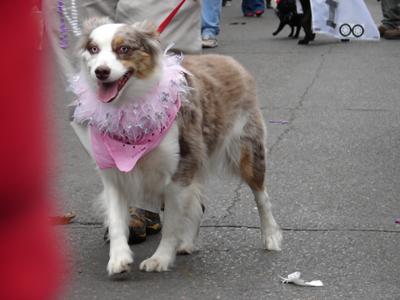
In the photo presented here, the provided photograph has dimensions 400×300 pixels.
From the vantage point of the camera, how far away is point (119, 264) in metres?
3.22

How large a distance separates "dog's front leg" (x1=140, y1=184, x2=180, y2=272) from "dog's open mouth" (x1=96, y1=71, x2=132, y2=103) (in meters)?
0.63

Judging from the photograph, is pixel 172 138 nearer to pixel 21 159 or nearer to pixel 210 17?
pixel 21 159

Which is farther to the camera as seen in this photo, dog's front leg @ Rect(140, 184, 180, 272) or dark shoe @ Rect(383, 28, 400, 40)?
dark shoe @ Rect(383, 28, 400, 40)

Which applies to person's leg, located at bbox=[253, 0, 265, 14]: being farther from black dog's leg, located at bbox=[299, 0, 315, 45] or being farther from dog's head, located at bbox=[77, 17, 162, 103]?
dog's head, located at bbox=[77, 17, 162, 103]


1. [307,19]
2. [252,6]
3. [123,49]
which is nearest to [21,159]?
[123,49]

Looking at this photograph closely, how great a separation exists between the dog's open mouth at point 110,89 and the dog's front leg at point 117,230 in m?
0.54

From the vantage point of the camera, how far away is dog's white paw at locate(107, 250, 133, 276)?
10.6ft

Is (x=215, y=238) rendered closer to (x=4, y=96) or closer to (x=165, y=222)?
(x=165, y=222)

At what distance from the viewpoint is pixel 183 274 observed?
135 inches

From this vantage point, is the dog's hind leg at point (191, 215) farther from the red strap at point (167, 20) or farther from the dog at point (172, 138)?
the red strap at point (167, 20)

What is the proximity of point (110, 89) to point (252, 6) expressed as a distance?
13204 millimetres

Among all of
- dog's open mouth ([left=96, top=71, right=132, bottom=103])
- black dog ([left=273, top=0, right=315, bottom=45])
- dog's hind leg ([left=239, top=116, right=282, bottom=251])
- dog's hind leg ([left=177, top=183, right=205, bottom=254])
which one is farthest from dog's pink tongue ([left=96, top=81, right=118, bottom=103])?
black dog ([left=273, top=0, right=315, bottom=45])

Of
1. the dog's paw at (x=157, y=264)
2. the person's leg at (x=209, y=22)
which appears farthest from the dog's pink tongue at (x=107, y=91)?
the person's leg at (x=209, y=22)

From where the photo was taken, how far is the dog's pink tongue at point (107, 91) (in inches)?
124
